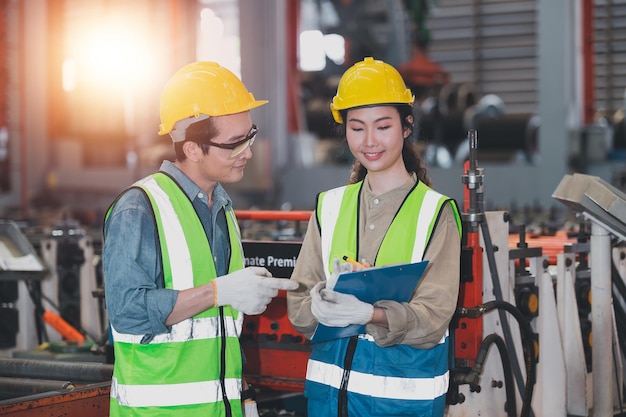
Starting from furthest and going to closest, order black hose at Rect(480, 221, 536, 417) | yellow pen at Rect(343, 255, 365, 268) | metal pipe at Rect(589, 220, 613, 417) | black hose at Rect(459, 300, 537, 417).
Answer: metal pipe at Rect(589, 220, 613, 417)
black hose at Rect(480, 221, 536, 417)
black hose at Rect(459, 300, 537, 417)
yellow pen at Rect(343, 255, 365, 268)

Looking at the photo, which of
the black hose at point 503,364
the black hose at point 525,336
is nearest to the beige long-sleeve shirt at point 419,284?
the black hose at point 525,336

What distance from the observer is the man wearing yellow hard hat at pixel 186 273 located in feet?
7.40

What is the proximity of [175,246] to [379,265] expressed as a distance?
543 mm

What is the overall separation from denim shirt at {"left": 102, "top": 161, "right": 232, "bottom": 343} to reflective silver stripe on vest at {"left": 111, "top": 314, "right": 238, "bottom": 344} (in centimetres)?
3

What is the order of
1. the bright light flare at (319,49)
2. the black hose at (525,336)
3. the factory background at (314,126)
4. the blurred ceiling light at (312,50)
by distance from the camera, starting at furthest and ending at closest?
the blurred ceiling light at (312,50), the bright light flare at (319,49), the factory background at (314,126), the black hose at (525,336)

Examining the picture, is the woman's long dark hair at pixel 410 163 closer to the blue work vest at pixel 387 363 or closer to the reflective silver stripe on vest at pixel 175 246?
the blue work vest at pixel 387 363

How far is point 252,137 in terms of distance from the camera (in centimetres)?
253

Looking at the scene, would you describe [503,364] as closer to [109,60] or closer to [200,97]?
[200,97]

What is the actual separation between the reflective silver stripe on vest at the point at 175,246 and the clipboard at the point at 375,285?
370 millimetres

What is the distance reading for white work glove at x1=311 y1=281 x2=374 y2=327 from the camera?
2.22 metres

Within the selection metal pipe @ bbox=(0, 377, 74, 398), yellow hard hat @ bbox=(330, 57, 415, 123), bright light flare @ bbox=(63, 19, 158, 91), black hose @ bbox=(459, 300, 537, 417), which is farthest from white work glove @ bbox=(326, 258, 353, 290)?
bright light flare @ bbox=(63, 19, 158, 91)

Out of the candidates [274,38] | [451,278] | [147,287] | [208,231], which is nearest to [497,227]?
[451,278]

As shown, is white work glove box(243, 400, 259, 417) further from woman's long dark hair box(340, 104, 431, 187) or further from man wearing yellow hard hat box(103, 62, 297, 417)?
woman's long dark hair box(340, 104, 431, 187)

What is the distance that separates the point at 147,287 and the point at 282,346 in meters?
1.62
